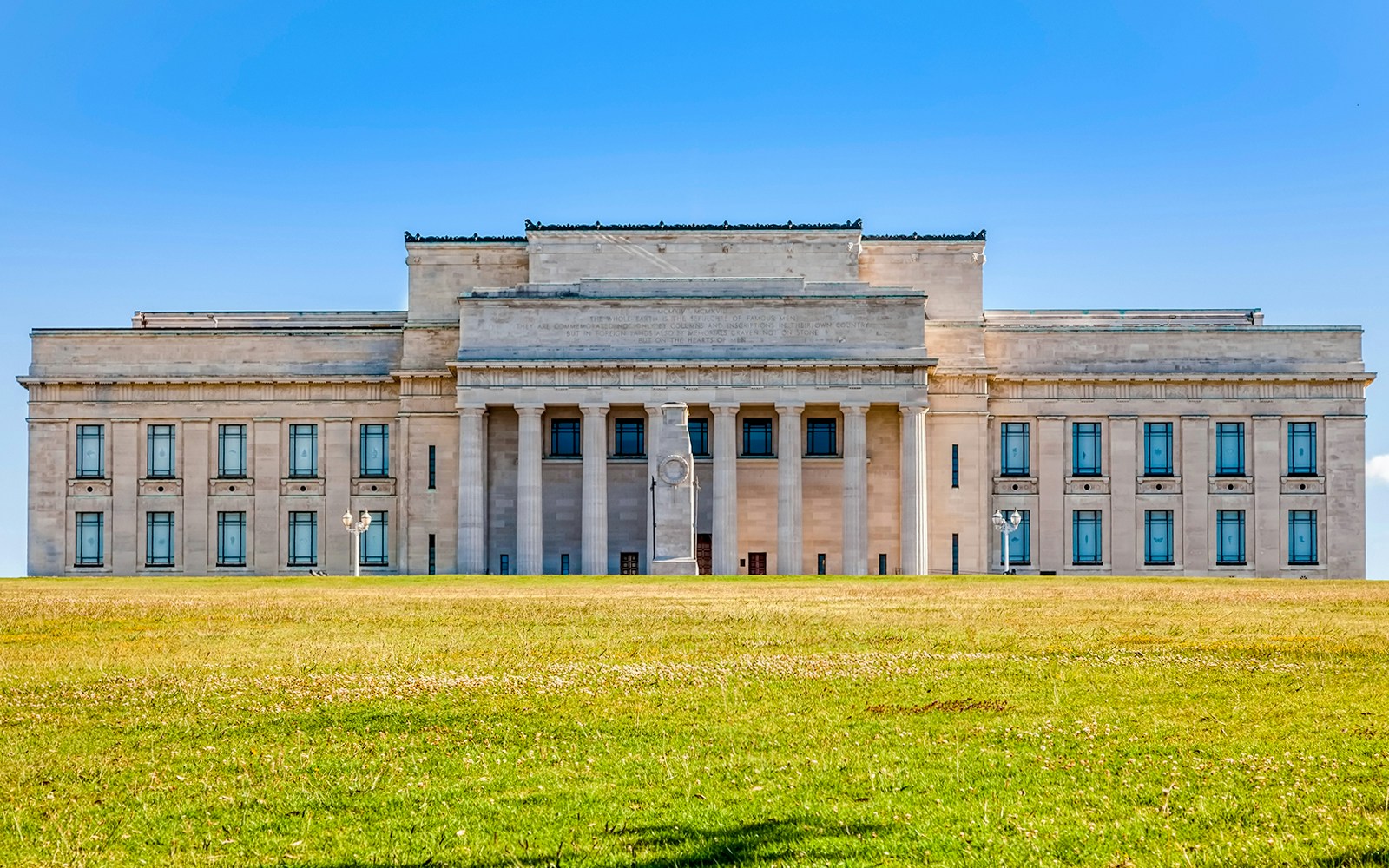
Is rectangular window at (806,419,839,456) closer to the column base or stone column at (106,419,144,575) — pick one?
the column base

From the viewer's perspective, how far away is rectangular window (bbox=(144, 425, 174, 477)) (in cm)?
8438

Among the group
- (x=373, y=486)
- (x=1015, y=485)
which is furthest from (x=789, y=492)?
(x=373, y=486)

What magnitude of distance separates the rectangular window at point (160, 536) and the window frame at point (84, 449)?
3.66 metres

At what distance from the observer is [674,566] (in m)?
75.7

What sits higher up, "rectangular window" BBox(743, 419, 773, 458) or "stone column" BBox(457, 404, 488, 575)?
"rectangular window" BBox(743, 419, 773, 458)

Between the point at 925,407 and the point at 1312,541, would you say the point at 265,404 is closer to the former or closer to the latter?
the point at 925,407

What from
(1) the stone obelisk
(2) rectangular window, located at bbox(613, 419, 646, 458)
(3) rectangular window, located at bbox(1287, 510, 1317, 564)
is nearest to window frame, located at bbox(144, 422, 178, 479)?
(2) rectangular window, located at bbox(613, 419, 646, 458)

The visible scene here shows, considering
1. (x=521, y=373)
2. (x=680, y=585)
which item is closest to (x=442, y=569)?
(x=521, y=373)

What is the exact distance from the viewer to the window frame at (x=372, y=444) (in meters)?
84.4

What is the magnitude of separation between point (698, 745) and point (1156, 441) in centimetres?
6864

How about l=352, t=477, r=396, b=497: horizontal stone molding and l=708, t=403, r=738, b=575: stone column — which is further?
l=352, t=477, r=396, b=497: horizontal stone molding

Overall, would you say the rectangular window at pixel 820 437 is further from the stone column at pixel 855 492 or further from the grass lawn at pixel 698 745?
the grass lawn at pixel 698 745

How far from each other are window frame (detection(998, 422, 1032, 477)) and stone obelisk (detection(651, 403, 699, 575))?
1835 centimetres

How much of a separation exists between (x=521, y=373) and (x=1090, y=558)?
106 ft
